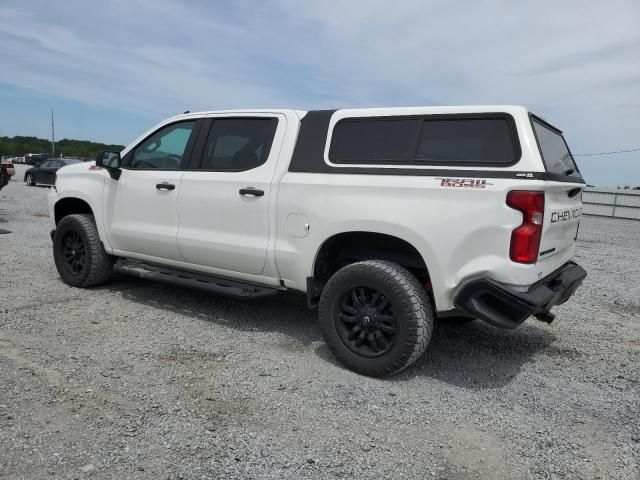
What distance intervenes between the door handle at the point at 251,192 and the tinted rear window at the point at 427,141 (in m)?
0.68

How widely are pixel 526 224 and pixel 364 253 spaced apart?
1.32 metres

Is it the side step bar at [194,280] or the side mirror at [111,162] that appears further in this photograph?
the side mirror at [111,162]

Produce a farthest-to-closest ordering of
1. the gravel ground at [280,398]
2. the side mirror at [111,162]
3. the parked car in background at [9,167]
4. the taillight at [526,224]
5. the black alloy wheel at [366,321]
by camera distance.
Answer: the parked car in background at [9,167]
the side mirror at [111,162]
the black alloy wheel at [366,321]
the taillight at [526,224]
the gravel ground at [280,398]

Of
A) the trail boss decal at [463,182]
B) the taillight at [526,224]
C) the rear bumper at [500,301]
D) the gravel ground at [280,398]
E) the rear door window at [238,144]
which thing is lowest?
the gravel ground at [280,398]

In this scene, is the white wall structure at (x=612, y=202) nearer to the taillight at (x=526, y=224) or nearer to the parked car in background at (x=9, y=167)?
the taillight at (x=526, y=224)

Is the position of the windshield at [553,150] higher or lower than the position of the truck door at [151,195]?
higher

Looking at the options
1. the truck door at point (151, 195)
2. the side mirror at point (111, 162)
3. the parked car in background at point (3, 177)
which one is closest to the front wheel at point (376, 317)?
the truck door at point (151, 195)

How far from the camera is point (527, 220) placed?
10.2ft

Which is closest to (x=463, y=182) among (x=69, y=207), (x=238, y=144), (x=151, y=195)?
(x=238, y=144)

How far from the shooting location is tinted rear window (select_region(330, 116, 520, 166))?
3.33 m

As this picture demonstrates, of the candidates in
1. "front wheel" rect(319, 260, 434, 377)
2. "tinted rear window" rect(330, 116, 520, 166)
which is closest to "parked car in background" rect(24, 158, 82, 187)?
"tinted rear window" rect(330, 116, 520, 166)

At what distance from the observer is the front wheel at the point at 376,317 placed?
3.44 meters

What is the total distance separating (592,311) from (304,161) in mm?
3958

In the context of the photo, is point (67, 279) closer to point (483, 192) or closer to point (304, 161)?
point (304, 161)
